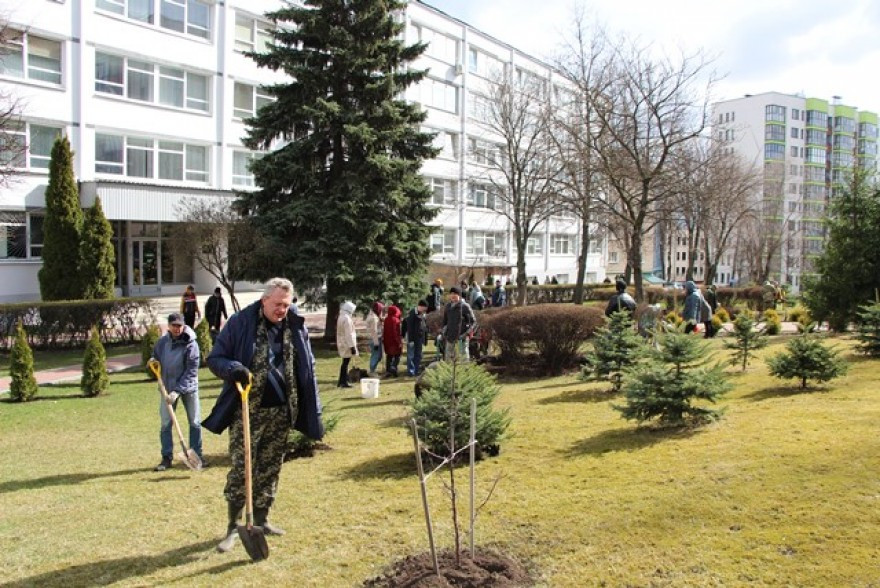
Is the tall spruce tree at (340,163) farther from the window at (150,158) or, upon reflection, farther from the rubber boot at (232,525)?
the rubber boot at (232,525)

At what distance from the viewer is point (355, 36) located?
19531mm

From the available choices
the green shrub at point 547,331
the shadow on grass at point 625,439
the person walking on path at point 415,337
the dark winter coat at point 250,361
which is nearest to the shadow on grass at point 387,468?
the shadow on grass at point 625,439

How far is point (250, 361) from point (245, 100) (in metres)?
30.2

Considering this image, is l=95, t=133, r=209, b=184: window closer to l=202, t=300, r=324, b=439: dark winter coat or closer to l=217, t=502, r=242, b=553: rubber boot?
l=202, t=300, r=324, b=439: dark winter coat

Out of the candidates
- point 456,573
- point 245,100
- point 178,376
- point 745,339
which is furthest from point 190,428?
point 245,100

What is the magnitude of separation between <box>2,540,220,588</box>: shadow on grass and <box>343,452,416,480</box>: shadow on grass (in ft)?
6.91

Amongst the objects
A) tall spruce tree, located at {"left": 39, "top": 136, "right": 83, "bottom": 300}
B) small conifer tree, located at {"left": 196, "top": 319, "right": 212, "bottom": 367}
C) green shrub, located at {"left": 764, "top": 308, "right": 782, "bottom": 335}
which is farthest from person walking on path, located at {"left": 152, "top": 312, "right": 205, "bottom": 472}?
tall spruce tree, located at {"left": 39, "top": 136, "right": 83, "bottom": 300}

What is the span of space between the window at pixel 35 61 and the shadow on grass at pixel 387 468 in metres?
23.6

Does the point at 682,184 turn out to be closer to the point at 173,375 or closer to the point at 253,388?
the point at 173,375

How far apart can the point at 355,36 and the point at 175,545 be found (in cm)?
1683

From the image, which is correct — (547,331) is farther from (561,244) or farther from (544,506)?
(561,244)

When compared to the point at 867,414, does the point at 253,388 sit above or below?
above

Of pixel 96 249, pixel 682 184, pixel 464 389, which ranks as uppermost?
pixel 682 184

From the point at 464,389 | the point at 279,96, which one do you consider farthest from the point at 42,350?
the point at 464,389
